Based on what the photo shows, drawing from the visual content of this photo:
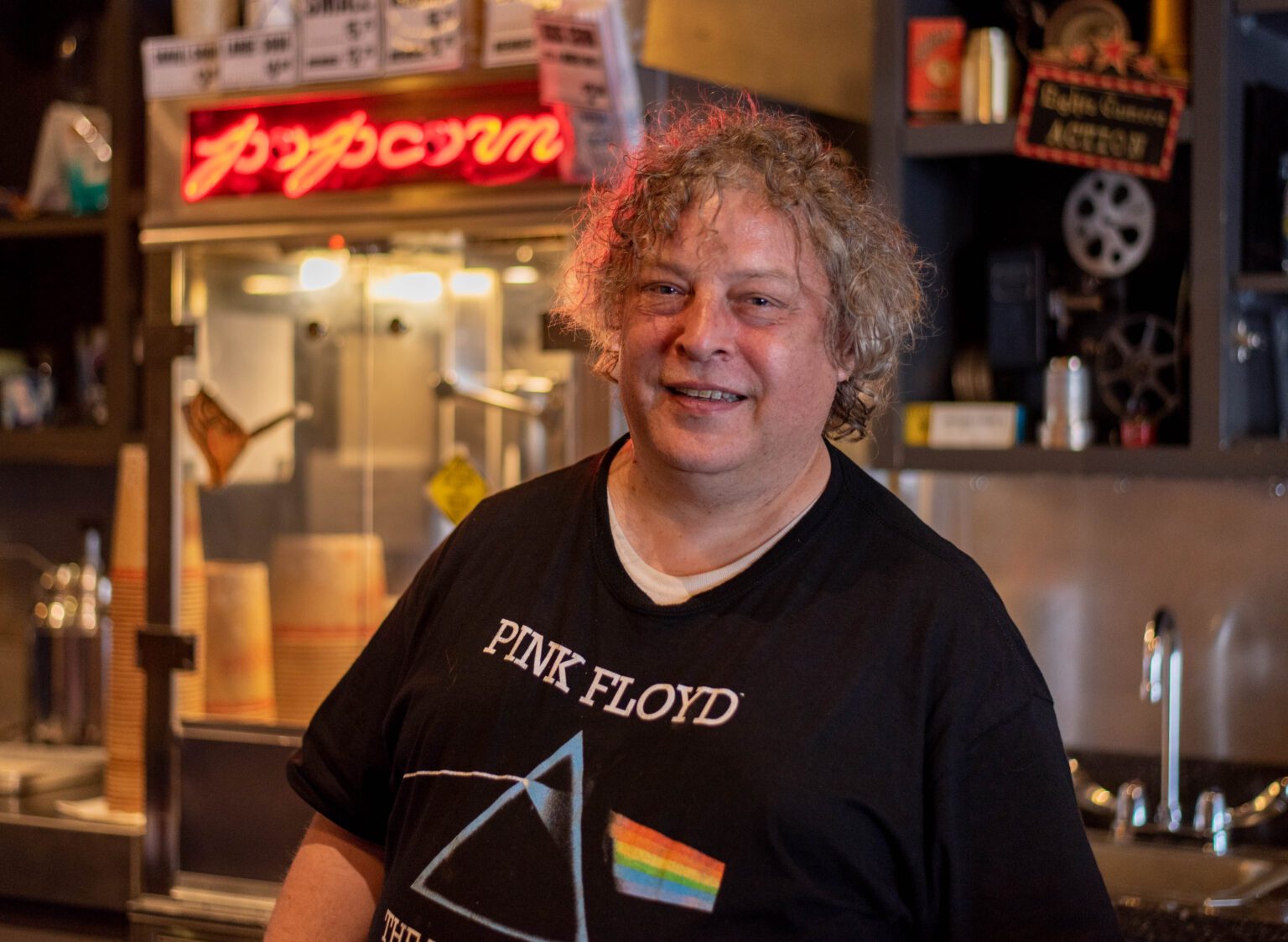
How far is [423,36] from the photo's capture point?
2.23 meters

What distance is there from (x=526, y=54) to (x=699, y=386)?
3.44 ft

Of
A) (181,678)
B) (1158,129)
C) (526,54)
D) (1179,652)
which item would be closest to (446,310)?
(526,54)

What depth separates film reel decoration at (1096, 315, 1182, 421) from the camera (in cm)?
227

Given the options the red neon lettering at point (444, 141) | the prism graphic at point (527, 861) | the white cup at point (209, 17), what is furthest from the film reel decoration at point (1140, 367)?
the white cup at point (209, 17)

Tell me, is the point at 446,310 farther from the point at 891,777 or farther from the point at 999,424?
the point at 891,777

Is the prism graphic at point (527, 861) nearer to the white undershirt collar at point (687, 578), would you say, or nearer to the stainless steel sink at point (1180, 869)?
the white undershirt collar at point (687, 578)

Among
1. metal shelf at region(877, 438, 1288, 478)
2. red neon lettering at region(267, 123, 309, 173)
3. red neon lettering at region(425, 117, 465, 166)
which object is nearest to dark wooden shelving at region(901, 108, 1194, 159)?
metal shelf at region(877, 438, 1288, 478)

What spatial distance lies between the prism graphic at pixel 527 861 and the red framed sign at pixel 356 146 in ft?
3.64

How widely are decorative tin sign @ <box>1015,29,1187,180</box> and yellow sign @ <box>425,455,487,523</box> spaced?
934mm

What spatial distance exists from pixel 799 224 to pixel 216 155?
1.39 m

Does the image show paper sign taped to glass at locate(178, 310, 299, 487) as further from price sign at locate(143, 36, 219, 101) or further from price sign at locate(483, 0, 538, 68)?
price sign at locate(483, 0, 538, 68)

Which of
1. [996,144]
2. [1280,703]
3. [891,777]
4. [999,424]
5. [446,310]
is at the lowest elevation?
[1280,703]

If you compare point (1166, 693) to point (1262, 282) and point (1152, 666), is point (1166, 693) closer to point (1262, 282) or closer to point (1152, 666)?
point (1152, 666)

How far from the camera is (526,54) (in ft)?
7.04
